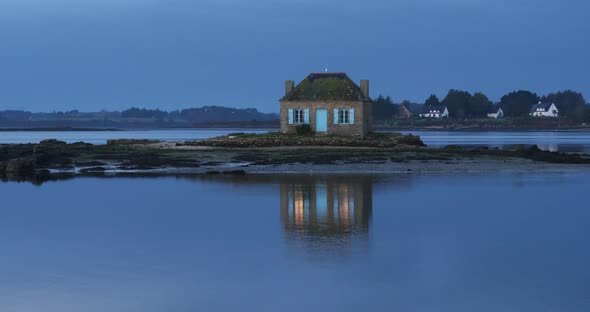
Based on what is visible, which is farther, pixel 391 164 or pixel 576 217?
pixel 391 164

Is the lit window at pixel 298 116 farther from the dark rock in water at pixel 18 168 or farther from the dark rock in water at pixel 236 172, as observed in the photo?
the dark rock in water at pixel 18 168

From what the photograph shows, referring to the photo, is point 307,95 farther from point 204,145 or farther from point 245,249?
point 245,249

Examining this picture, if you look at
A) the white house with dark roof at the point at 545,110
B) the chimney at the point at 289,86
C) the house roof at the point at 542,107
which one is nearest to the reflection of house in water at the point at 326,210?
the chimney at the point at 289,86

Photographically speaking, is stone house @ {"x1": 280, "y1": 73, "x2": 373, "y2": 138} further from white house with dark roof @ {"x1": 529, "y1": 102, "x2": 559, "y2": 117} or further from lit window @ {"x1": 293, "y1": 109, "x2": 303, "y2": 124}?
white house with dark roof @ {"x1": 529, "y1": 102, "x2": 559, "y2": 117}

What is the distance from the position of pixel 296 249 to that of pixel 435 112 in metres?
170

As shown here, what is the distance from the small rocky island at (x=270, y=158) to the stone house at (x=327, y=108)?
1198mm

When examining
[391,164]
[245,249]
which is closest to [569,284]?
[245,249]

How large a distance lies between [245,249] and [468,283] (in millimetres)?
4639

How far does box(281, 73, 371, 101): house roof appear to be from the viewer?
52875mm

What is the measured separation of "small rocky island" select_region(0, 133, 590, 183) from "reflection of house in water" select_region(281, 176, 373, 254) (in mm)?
6003

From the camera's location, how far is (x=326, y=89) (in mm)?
53375

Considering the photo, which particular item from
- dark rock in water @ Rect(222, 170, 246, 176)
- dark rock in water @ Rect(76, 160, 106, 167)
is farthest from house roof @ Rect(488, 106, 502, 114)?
dark rock in water @ Rect(222, 170, 246, 176)

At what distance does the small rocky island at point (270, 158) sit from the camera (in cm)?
3538

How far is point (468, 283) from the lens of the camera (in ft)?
40.3
